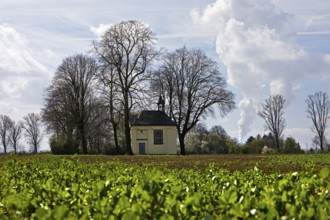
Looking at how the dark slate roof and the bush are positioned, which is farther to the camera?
the dark slate roof

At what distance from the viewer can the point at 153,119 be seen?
6838 cm

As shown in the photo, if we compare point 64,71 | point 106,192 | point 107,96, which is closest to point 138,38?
point 107,96

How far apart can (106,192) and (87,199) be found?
0.14 meters

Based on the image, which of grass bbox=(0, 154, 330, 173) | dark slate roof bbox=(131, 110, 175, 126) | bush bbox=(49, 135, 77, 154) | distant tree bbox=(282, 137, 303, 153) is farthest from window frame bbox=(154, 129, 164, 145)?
grass bbox=(0, 154, 330, 173)

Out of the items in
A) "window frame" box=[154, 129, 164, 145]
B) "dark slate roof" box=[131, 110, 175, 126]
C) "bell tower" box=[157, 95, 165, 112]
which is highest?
"bell tower" box=[157, 95, 165, 112]

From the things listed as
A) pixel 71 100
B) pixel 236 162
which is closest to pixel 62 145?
pixel 71 100

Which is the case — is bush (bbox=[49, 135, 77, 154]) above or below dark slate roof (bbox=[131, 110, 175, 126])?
below

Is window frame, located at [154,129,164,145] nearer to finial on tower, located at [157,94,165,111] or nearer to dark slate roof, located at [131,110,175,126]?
dark slate roof, located at [131,110,175,126]

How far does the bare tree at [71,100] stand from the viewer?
63.9 meters

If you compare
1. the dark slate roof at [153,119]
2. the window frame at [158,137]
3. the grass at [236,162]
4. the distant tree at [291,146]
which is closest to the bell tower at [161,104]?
the dark slate roof at [153,119]

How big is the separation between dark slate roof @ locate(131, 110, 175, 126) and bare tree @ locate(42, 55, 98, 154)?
753cm

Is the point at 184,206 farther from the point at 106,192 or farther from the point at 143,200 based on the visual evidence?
the point at 106,192

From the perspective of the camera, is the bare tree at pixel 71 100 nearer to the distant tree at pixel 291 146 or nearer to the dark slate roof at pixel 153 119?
the dark slate roof at pixel 153 119

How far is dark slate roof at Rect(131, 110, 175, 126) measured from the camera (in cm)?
6762
